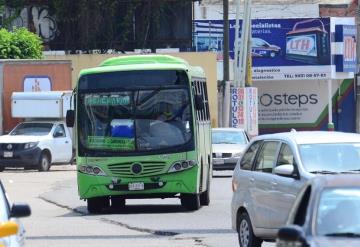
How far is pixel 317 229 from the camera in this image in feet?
26.7

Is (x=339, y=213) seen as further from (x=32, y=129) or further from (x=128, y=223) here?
(x=32, y=129)

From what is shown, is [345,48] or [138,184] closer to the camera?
[138,184]

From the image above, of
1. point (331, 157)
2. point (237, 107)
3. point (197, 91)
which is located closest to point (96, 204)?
point (197, 91)

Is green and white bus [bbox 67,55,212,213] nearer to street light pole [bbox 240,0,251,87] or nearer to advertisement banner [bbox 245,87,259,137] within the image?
street light pole [bbox 240,0,251,87]

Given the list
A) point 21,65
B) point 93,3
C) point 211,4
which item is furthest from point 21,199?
point 211,4

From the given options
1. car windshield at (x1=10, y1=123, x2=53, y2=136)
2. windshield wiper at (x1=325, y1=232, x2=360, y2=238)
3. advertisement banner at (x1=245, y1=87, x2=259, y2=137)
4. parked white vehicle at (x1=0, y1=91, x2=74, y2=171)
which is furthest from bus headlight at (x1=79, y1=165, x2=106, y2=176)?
advertisement banner at (x1=245, y1=87, x2=259, y2=137)

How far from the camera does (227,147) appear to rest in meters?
31.9

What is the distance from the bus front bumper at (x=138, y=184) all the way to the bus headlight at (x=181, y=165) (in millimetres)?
64

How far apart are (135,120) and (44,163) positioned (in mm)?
15997

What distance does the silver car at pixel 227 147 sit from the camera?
31.2 m

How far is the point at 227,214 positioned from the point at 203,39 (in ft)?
109

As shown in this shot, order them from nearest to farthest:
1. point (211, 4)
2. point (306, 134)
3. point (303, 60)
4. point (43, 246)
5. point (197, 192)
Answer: point (306, 134) → point (43, 246) → point (197, 192) → point (303, 60) → point (211, 4)

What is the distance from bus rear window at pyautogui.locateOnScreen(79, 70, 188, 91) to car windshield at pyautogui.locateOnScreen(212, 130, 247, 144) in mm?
12204

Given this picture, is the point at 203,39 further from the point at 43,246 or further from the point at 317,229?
the point at 317,229
